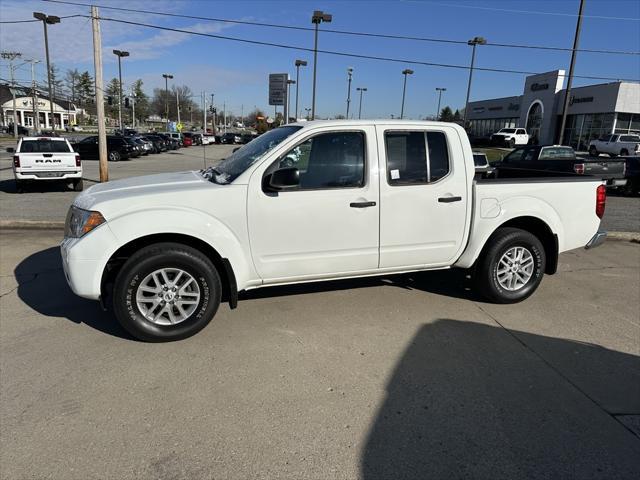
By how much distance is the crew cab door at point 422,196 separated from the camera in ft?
14.5

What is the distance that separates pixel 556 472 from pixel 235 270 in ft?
9.04

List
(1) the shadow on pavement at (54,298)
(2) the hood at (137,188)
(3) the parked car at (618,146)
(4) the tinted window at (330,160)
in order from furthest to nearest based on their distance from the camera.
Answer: (3) the parked car at (618,146)
(1) the shadow on pavement at (54,298)
(4) the tinted window at (330,160)
(2) the hood at (137,188)

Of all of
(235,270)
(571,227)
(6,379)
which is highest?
(571,227)

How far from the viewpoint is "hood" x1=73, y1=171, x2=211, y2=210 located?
12.9ft

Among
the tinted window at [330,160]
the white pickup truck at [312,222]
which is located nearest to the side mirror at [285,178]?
the white pickup truck at [312,222]

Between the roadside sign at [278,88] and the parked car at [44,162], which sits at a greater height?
the roadside sign at [278,88]

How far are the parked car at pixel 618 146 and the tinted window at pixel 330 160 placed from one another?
3596 cm

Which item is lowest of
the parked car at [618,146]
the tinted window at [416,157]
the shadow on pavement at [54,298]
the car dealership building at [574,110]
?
the shadow on pavement at [54,298]

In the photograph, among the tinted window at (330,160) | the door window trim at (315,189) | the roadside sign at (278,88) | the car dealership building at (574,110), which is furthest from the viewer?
the car dealership building at (574,110)

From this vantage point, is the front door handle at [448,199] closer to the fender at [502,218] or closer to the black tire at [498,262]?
the fender at [502,218]

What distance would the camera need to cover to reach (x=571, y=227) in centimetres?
517

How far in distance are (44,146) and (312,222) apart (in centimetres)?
1298

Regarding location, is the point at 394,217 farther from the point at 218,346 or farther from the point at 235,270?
the point at 218,346

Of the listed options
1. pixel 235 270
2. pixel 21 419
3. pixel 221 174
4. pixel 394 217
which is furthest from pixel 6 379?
pixel 394 217
